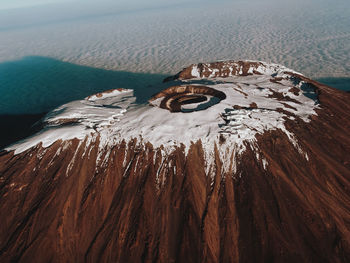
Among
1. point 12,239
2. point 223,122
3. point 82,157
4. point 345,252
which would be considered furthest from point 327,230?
point 12,239

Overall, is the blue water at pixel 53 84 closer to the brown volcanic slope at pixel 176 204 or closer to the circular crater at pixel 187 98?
the circular crater at pixel 187 98

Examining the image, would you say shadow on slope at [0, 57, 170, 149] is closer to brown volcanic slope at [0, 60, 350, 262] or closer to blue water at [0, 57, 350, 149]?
blue water at [0, 57, 350, 149]

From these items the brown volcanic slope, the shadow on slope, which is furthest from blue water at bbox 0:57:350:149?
the brown volcanic slope

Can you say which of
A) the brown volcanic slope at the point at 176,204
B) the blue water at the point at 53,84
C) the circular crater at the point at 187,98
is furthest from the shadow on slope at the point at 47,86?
the brown volcanic slope at the point at 176,204

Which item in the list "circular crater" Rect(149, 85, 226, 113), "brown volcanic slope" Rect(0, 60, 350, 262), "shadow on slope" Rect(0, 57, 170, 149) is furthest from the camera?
"shadow on slope" Rect(0, 57, 170, 149)

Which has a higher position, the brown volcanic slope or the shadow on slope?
the brown volcanic slope
